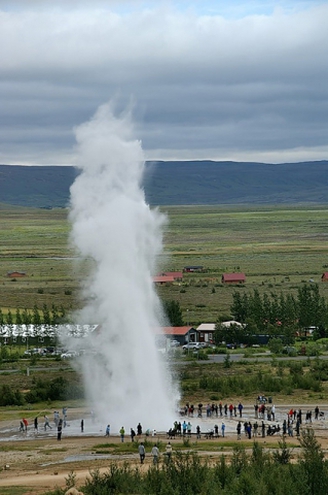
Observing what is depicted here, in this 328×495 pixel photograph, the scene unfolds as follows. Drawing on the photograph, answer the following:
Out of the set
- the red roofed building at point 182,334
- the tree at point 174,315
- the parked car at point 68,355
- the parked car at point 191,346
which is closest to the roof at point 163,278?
the tree at point 174,315

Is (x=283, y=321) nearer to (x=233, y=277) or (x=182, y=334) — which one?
(x=182, y=334)

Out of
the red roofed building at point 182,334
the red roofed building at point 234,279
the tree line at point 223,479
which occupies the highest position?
the red roofed building at point 234,279

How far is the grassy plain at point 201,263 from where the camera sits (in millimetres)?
83375

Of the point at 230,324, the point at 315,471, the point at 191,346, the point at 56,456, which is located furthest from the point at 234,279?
the point at 315,471

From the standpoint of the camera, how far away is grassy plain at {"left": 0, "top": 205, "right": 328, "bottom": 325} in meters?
83.4

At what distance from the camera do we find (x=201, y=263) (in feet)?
407

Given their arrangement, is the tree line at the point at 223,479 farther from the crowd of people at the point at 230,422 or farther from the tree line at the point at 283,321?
the tree line at the point at 283,321

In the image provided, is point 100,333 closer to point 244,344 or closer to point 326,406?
point 326,406

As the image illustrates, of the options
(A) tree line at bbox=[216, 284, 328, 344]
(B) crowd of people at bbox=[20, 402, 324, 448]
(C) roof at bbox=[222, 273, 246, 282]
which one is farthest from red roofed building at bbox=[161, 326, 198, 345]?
(C) roof at bbox=[222, 273, 246, 282]

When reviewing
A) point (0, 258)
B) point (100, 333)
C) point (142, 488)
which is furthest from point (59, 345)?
point (0, 258)

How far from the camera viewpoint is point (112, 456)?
3105cm

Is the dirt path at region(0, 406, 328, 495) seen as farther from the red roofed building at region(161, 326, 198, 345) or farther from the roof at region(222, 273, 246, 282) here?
the roof at region(222, 273, 246, 282)

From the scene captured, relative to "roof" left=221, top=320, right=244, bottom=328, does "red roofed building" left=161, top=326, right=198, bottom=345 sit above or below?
below

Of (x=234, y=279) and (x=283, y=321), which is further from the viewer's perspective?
(x=234, y=279)
